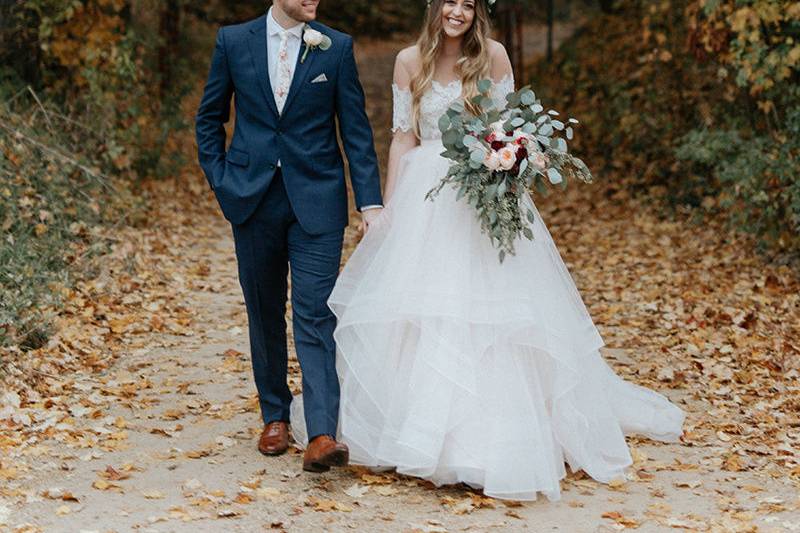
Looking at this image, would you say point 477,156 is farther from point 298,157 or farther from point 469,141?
point 298,157

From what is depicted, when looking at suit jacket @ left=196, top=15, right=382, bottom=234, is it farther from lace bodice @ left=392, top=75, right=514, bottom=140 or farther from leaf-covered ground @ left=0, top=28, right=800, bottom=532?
leaf-covered ground @ left=0, top=28, right=800, bottom=532

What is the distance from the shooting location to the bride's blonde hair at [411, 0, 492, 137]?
212 inches

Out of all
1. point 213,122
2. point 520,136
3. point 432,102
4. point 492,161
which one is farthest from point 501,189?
point 213,122

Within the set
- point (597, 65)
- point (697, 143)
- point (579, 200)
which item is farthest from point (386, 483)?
point (597, 65)

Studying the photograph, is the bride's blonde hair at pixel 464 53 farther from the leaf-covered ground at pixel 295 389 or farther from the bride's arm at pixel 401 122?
the leaf-covered ground at pixel 295 389

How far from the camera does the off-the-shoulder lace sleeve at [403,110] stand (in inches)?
217

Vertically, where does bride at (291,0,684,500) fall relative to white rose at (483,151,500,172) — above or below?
below

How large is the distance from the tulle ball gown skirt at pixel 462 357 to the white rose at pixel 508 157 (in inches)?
14.2

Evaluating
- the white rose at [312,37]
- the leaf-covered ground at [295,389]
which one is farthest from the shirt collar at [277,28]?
the leaf-covered ground at [295,389]

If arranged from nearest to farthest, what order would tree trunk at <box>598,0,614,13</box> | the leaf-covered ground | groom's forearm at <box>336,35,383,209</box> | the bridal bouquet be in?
the leaf-covered ground, the bridal bouquet, groom's forearm at <box>336,35,383,209</box>, tree trunk at <box>598,0,614,13</box>

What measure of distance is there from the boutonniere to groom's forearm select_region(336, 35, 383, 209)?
11cm

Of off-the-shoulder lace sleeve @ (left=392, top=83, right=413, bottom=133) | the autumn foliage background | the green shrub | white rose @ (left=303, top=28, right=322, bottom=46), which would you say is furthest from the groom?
the green shrub

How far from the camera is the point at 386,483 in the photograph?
5.25 metres

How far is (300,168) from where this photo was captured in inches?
205
